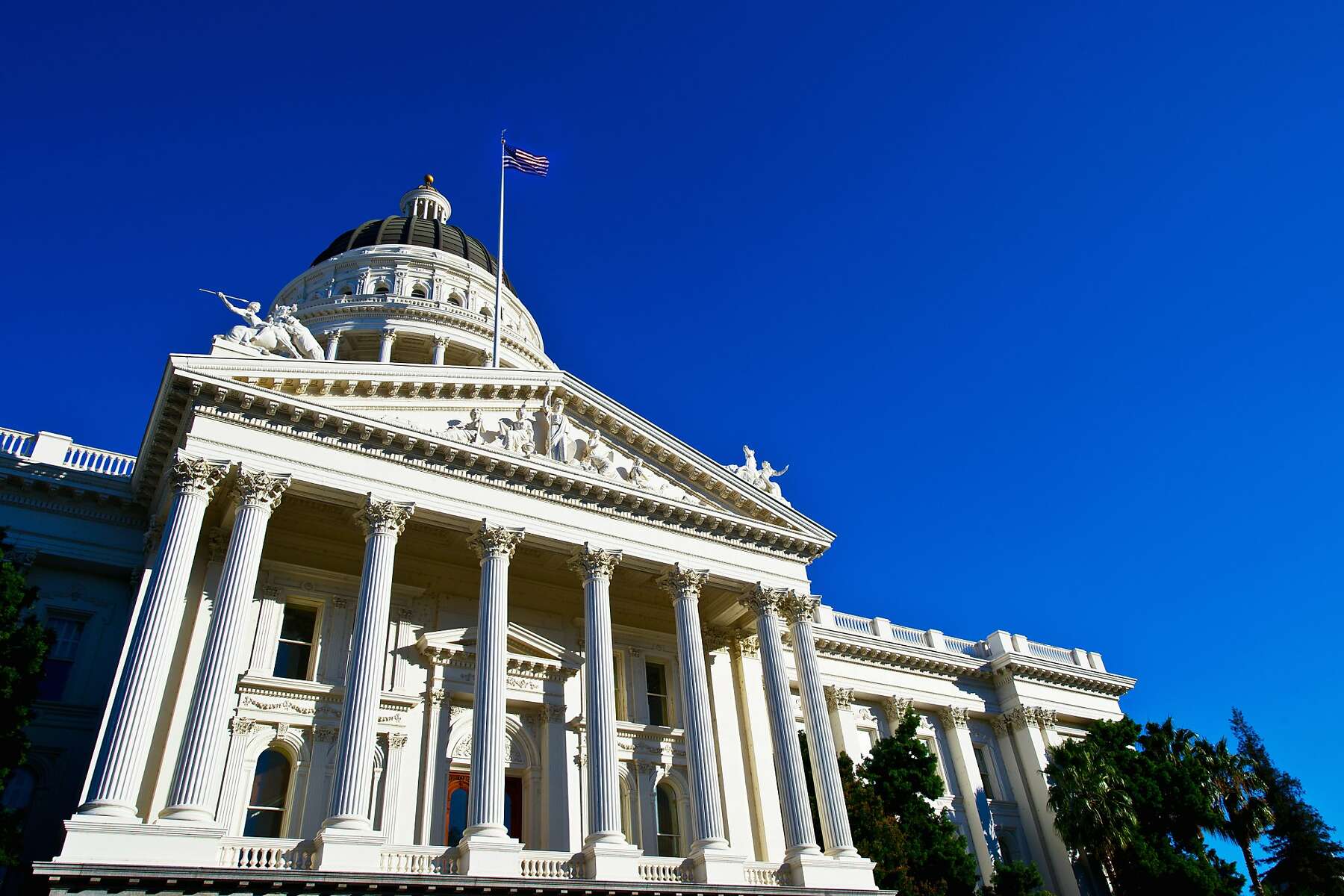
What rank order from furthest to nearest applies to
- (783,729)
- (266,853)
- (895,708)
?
(895,708) < (783,729) < (266,853)

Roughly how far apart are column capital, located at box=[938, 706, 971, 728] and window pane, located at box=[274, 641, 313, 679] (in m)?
25.8

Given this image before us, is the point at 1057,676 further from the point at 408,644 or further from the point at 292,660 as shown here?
the point at 292,660

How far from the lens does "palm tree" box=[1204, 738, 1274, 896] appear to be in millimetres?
36844

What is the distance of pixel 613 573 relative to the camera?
27938 mm

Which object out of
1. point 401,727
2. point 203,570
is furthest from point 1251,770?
point 203,570

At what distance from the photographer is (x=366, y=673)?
2056 cm

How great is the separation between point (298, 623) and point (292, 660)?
3.49 ft

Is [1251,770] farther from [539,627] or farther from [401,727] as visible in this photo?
[401,727]

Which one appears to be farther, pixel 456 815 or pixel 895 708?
pixel 895 708

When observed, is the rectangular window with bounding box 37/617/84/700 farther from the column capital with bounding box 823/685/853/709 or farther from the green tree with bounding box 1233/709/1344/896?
the green tree with bounding box 1233/709/1344/896

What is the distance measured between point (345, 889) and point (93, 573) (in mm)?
13185

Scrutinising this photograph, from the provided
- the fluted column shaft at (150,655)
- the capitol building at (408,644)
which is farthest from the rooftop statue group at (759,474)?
the fluted column shaft at (150,655)

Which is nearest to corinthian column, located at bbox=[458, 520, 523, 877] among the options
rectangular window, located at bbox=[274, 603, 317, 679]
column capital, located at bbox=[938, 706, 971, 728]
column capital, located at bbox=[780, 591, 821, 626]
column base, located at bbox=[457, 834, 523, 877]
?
column base, located at bbox=[457, 834, 523, 877]

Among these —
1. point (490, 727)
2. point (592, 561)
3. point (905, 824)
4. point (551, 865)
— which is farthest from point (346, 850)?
point (905, 824)
